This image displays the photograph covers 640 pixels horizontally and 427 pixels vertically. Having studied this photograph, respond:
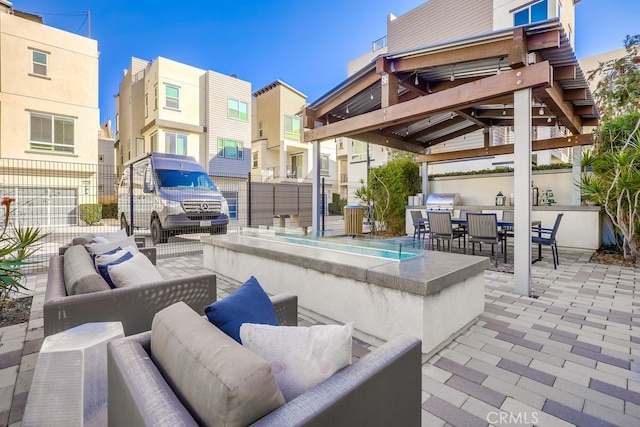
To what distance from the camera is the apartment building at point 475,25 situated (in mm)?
10969

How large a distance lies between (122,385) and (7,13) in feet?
59.0

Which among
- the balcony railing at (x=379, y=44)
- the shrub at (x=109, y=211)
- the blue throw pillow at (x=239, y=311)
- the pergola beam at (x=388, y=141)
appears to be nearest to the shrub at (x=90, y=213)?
the shrub at (x=109, y=211)

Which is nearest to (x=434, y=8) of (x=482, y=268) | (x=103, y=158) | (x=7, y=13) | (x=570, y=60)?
(x=570, y=60)

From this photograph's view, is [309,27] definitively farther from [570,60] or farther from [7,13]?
[570,60]

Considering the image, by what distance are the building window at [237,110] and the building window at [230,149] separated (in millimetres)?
1351

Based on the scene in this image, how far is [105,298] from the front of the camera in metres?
2.14

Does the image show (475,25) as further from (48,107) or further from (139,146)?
(48,107)

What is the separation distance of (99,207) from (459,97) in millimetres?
14217

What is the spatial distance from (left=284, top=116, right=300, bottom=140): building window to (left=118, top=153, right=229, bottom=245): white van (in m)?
12.1

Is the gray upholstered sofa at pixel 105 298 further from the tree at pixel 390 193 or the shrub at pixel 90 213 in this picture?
the shrub at pixel 90 213

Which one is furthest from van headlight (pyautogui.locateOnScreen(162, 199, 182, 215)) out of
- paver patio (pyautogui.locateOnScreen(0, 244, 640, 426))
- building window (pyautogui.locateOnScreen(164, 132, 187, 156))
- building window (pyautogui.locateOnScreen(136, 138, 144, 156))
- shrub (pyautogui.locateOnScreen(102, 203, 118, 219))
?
building window (pyautogui.locateOnScreen(136, 138, 144, 156))

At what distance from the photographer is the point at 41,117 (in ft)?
41.3

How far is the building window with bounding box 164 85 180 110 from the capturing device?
1523cm

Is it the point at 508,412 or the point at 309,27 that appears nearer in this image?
the point at 508,412
